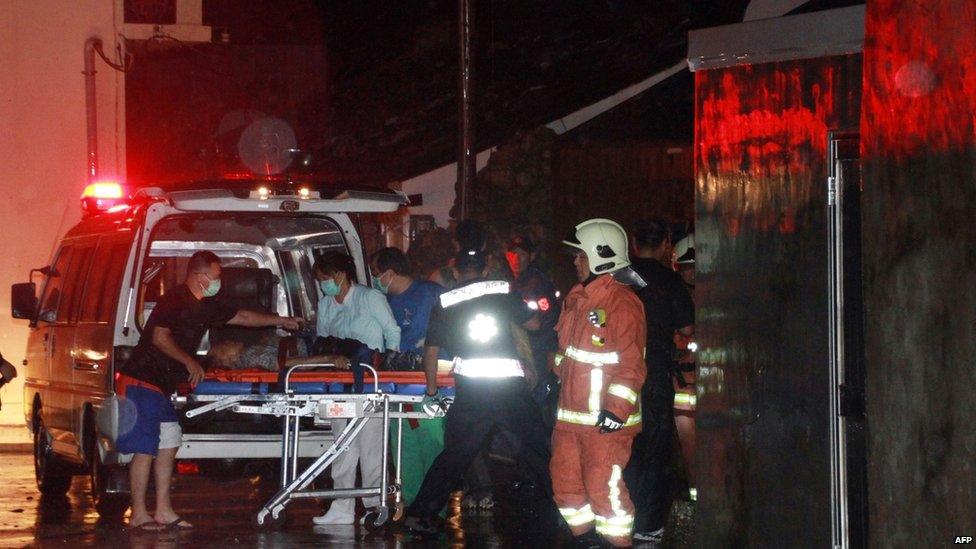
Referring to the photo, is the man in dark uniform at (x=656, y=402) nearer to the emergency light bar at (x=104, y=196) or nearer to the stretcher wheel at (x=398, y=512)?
the stretcher wheel at (x=398, y=512)

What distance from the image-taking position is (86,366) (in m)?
9.48

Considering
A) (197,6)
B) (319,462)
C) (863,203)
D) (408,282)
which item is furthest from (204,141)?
(863,203)

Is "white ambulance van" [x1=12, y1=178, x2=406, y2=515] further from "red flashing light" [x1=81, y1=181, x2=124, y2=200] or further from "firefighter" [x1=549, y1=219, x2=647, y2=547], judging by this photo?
"firefighter" [x1=549, y1=219, x2=647, y2=547]

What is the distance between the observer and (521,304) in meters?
8.29

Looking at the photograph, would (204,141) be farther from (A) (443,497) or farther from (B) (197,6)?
(A) (443,497)

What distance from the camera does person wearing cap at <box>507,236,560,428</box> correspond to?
9500 mm

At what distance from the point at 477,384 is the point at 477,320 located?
0.36m

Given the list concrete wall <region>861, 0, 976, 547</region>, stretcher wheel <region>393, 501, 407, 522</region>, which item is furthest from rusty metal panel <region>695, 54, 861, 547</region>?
stretcher wheel <region>393, 501, 407, 522</region>

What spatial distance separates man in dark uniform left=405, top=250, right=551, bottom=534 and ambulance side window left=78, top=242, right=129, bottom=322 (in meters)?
2.14

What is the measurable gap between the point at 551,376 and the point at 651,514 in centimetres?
162

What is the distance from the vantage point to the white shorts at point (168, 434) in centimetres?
858

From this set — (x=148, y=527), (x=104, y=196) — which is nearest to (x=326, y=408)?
(x=148, y=527)

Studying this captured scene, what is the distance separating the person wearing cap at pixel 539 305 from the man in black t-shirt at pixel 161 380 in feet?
6.40

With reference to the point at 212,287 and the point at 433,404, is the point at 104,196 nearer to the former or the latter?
the point at 212,287
